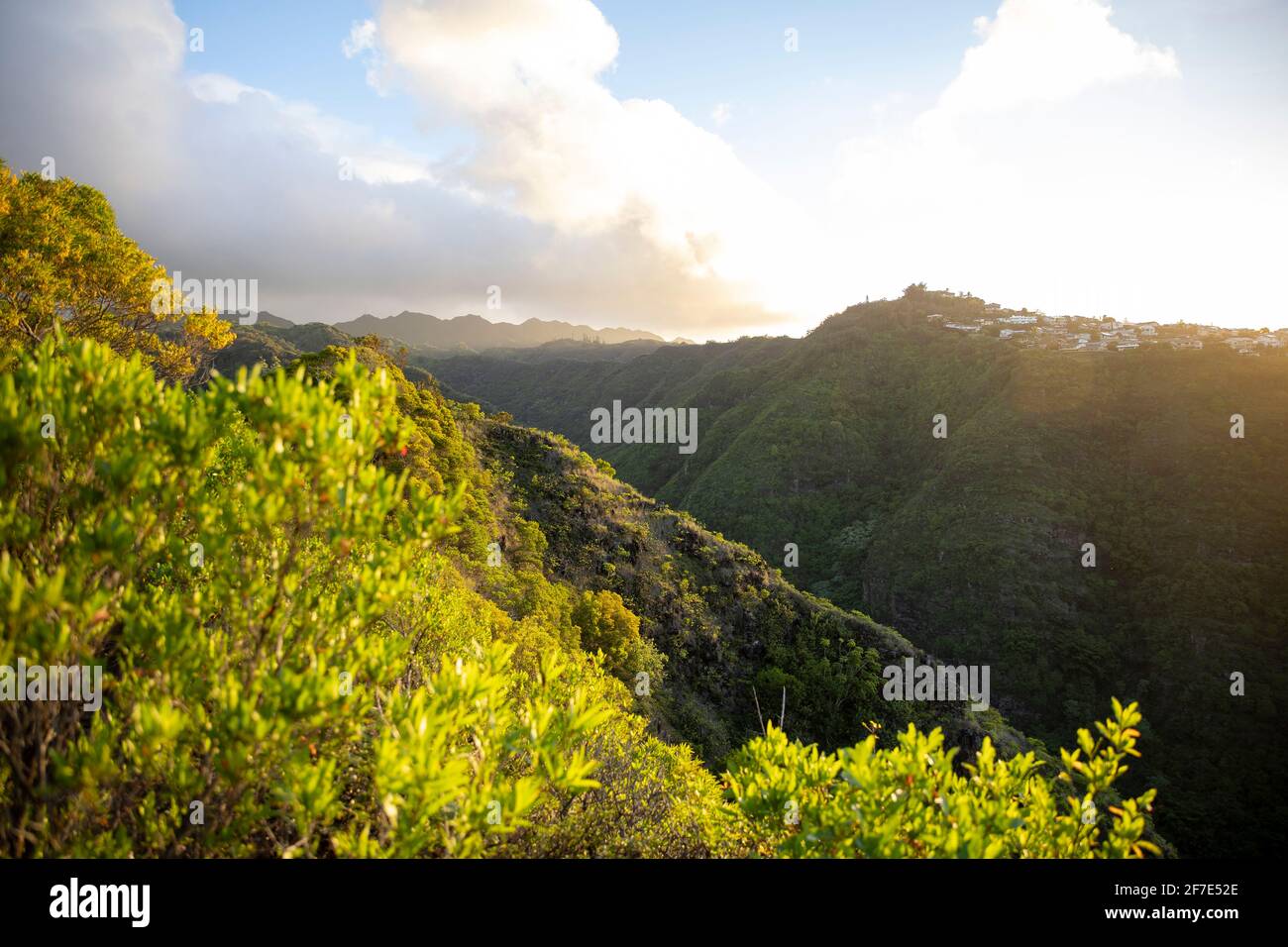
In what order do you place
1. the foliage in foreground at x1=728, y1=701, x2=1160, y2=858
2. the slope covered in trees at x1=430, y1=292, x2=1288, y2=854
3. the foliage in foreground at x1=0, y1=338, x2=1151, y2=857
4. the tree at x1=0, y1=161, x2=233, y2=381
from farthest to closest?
the slope covered in trees at x1=430, y1=292, x2=1288, y2=854 < the tree at x1=0, y1=161, x2=233, y2=381 < the foliage in foreground at x1=728, y1=701, x2=1160, y2=858 < the foliage in foreground at x1=0, y1=338, x2=1151, y2=857

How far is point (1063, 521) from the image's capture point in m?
61.3

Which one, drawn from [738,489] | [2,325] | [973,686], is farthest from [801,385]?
[2,325]

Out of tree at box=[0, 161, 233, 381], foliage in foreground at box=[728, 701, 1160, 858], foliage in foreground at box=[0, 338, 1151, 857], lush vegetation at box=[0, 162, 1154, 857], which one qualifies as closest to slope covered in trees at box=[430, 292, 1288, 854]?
foliage in foreground at box=[728, 701, 1160, 858]

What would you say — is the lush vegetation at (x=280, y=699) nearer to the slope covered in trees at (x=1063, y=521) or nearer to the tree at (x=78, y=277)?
the tree at (x=78, y=277)

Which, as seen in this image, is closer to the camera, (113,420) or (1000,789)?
(113,420)

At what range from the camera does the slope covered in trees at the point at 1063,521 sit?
45875 millimetres

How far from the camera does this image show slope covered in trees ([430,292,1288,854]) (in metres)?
45.9

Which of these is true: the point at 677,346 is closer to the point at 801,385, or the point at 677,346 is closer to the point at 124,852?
the point at 801,385

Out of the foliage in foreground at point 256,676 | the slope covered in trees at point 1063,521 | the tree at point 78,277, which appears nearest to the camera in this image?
the foliage in foreground at point 256,676

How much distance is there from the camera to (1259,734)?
43.2 metres

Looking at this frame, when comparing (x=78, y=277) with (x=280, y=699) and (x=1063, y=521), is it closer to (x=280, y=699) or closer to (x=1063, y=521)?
(x=280, y=699)

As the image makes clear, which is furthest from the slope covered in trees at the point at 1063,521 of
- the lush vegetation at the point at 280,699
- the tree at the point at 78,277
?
the tree at the point at 78,277

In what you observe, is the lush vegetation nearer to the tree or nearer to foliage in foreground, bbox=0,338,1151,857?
foliage in foreground, bbox=0,338,1151,857

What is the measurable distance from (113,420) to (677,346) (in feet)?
661
